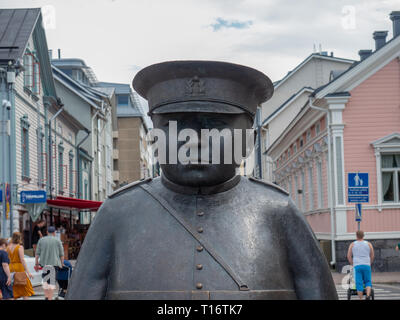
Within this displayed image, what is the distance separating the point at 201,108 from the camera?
2848mm

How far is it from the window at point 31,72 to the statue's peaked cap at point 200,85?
22.2m

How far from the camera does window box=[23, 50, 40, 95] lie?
24.6 meters

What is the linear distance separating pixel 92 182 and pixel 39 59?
55.9 ft

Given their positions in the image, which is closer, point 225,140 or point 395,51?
point 225,140

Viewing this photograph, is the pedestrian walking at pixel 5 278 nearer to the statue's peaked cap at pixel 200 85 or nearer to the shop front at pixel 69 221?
the statue's peaked cap at pixel 200 85

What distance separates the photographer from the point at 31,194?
2070 cm

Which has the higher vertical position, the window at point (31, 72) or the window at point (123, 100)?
the window at point (123, 100)

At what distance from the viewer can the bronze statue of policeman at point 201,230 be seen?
2793 millimetres

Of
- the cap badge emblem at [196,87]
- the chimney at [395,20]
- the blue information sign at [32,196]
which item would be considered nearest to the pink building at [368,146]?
the chimney at [395,20]

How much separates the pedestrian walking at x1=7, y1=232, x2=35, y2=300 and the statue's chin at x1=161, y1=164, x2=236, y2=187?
861cm

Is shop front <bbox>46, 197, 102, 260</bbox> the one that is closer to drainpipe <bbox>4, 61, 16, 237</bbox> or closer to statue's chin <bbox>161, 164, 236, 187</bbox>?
drainpipe <bbox>4, 61, 16, 237</bbox>
